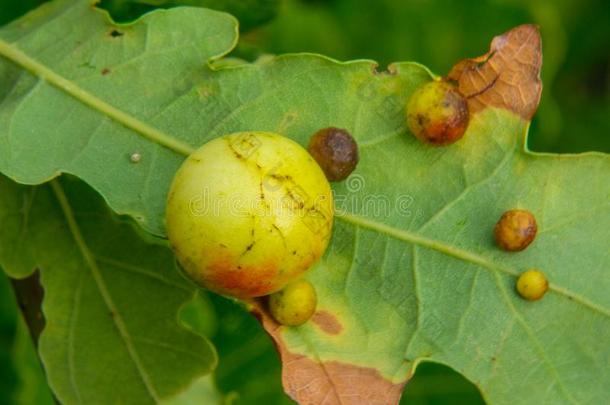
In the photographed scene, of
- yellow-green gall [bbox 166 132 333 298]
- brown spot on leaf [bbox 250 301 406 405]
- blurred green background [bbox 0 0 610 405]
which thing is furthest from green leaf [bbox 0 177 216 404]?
yellow-green gall [bbox 166 132 333 298]

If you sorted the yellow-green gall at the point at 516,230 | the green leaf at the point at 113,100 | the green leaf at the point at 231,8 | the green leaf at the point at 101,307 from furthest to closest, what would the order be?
the green leaf at the point at 231,8 → the green leaf at the point at 101,307 → the green leaf at the point at 113,100 → the yellow-green gall at the point at 516,230

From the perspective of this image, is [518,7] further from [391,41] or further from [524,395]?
[524,395]

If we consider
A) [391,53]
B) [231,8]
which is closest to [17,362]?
[231,8]

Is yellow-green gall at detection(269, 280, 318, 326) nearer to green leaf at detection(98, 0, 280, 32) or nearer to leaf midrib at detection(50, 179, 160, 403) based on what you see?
leaf midrib at detection(50, 179, 160, 403)

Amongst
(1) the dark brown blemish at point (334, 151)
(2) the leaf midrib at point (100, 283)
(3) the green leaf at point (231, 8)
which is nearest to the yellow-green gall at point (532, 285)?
(1) the dark brown blemish at point (334, 151)

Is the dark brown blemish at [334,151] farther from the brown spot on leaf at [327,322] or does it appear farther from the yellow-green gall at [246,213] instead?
the brown spot on leaf at [327,322]

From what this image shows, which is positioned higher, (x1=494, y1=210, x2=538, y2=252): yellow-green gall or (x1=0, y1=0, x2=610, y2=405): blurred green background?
(x1=494, y1=210, x2=538, y2=252): yellow-green gall
